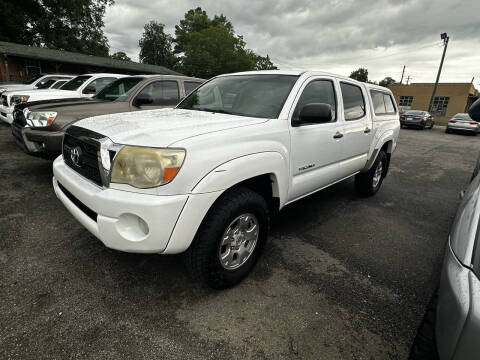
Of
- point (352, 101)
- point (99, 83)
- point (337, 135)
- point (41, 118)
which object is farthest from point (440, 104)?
point (41, 118)

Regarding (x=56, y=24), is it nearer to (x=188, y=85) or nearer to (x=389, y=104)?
(x=188, y=85)

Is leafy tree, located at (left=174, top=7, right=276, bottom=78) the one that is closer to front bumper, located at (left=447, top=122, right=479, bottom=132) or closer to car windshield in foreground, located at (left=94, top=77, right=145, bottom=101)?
front bumper, located at (left=447, top=122, right=479, bottom=132)

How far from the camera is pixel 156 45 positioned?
2350 inches

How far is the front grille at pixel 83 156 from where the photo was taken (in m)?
1.95

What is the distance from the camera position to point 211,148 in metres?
1.82

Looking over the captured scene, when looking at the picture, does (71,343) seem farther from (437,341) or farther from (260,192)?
(437,341)

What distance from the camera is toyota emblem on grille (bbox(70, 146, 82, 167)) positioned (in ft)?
7.03

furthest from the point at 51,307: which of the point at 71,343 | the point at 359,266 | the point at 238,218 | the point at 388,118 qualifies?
the point at 388,118

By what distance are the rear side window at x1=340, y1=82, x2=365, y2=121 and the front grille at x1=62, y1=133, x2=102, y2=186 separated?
108 inches

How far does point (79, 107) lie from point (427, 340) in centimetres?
489

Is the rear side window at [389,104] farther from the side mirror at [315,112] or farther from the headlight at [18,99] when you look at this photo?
the headlight at [18,99]

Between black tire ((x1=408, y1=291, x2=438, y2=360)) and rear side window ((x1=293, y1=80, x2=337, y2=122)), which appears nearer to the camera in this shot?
black tire ((x1=408, y1=291, x2=438, y2=360))

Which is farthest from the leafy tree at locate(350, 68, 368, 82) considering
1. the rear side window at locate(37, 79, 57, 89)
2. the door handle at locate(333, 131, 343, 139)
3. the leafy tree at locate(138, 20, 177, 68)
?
the door handle at locate(333, 131, 343, 139)

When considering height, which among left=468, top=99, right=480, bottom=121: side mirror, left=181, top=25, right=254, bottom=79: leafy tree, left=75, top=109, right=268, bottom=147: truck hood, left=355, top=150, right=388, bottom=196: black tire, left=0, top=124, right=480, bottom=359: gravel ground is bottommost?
left=0, top=124, right=480, bottom=359: gravel ground
